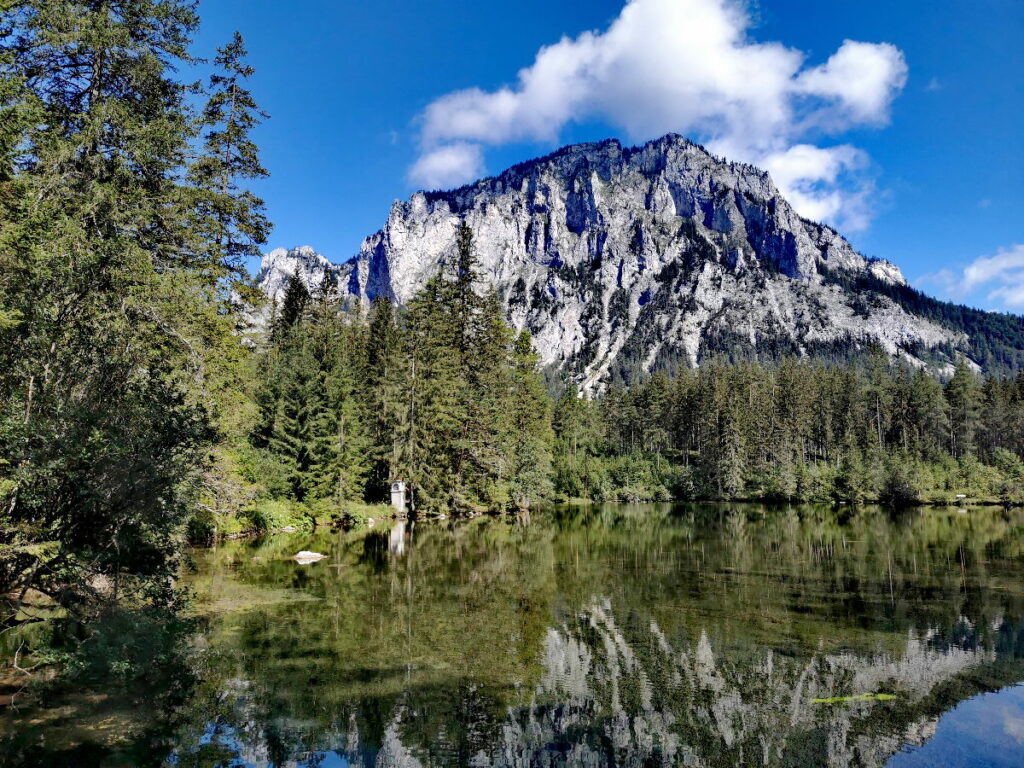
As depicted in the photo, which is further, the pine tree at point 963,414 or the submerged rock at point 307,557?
the pine tree at point 963,414

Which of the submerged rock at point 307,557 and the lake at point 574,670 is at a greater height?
the submerged rock at point 307,557

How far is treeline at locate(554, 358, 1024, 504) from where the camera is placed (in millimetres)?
72125

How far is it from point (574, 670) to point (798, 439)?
8063cm

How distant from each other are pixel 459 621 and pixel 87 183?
13708 millimetres

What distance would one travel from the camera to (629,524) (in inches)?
1811

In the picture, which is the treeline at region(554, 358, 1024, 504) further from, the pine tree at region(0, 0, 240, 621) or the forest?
the pine tree at region(0, 0, 240, 621)

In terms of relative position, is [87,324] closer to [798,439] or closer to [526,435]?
[526,435]

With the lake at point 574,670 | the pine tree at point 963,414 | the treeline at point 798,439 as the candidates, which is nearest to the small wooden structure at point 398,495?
the lake at point 574,670

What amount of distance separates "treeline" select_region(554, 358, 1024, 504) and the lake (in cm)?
4938

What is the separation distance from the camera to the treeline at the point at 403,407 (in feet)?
132

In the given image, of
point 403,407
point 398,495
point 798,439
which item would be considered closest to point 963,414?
point 798,439

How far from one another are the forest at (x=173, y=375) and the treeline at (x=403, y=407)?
214 mm

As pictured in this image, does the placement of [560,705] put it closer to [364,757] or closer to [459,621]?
[364,757]

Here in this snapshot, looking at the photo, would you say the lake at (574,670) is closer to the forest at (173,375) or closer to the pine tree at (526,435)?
the forest at (173,375)
